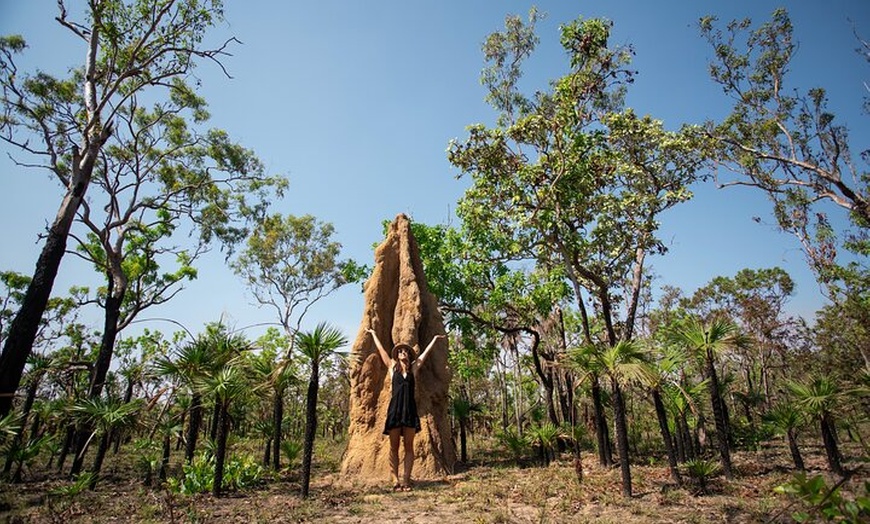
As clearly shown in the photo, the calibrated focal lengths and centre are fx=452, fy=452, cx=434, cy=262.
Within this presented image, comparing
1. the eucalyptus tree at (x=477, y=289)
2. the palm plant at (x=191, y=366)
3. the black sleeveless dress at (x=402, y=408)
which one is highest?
the eucalyptus tree at (x=477, y=289)

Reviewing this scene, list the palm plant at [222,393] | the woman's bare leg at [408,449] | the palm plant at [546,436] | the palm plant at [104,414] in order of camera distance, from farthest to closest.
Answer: the palm plant at [546,436], the palm plant at [104,414], the woman's bare leg at [408,449], the palm plant at [222,393]

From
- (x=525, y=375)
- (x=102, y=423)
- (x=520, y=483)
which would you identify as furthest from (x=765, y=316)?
(x=102, y=423)

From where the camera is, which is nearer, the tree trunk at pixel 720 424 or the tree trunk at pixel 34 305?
the tree trunk at pixel 34 305

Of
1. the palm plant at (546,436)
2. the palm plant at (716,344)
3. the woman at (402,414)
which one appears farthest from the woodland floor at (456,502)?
the palm plant at (546,436)

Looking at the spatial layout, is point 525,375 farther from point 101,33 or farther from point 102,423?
point 101,33

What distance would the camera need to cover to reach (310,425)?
885cm

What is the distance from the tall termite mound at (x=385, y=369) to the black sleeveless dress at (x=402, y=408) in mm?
2001

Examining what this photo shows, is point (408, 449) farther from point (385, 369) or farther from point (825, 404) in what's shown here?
point (825, 404)

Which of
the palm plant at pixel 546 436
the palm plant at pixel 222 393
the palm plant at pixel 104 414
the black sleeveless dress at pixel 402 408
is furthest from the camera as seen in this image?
the palm plant at pixel 546 436

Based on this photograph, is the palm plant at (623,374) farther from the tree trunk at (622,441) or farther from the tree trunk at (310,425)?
the tree trunk at (310,425)

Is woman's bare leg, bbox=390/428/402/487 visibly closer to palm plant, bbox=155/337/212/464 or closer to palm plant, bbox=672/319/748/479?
palm plant, bbox=155/337/212/464

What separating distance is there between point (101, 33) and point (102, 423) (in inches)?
410

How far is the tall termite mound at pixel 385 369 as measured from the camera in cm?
1213

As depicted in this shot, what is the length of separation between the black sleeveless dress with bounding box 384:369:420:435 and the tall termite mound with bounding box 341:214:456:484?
2001mm
